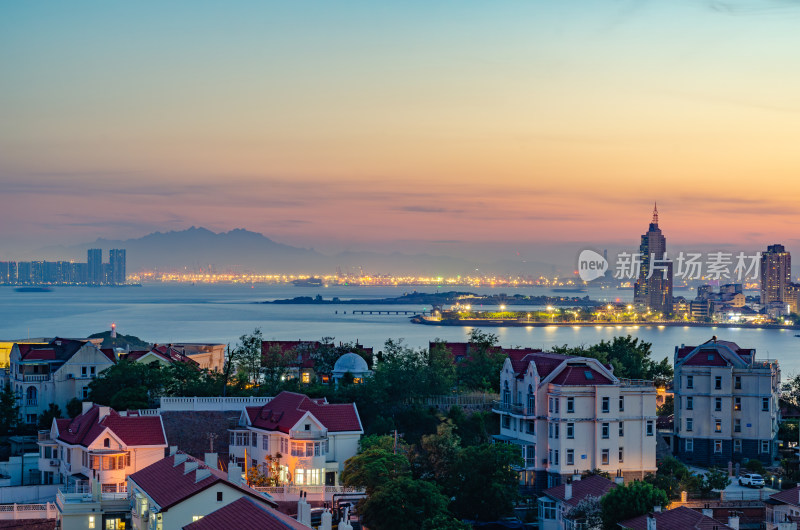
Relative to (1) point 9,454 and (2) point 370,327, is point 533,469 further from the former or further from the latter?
(2) point 370,327

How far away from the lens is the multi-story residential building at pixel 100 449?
101 ft

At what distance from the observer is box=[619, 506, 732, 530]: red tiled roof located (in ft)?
77.2

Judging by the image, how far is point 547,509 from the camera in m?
29.2

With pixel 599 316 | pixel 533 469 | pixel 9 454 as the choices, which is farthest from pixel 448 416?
pixel 599 316

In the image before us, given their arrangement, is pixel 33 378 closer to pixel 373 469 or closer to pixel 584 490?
pixel 373 469

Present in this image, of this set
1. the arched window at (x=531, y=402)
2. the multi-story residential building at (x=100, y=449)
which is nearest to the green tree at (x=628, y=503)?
the arched window at (x=531, y=402)

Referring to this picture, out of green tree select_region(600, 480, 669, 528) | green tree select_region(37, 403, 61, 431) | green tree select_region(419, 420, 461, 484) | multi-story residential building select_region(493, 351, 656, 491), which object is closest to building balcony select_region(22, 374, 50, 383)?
green tree select_region(37, 403, 61, 431)

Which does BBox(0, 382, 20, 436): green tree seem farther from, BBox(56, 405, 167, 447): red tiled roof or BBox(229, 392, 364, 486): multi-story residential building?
BBox(229, 392, 364, 486): multi-story residential building

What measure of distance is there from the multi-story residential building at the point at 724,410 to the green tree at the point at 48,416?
21713mm

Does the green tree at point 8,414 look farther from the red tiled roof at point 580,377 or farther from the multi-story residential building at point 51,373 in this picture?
the red tiled roof at point 580,377

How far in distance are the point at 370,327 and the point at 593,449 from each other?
131m

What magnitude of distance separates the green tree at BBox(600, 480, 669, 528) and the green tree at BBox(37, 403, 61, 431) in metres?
21.1

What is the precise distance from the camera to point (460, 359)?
1981 inches

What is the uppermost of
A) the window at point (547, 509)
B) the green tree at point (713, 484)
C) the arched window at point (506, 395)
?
the arched window at point (506, 395)
